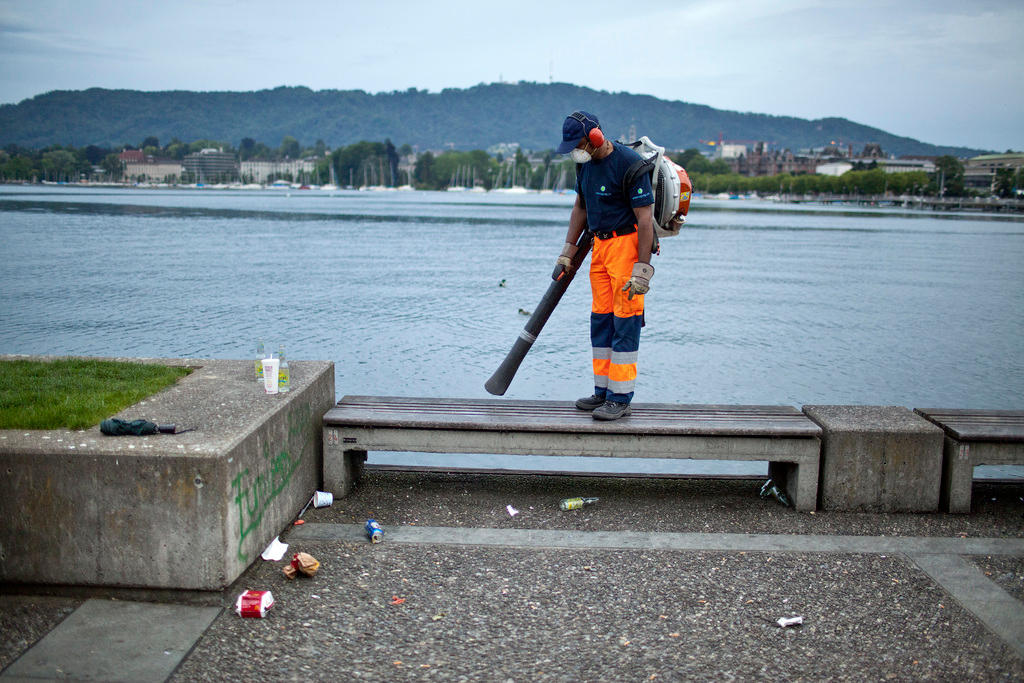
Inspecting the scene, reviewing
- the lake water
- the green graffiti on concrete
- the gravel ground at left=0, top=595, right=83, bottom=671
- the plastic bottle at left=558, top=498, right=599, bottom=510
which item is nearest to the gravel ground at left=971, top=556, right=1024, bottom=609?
the plastic bottle at left=558, top=498, right=599, bottom=510

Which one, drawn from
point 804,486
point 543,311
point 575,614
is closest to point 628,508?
point 804,486

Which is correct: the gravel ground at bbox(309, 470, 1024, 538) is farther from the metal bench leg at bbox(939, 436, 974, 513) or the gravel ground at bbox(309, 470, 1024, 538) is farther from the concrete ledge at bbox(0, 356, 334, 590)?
the concrete ledge at bbox(0, 356, 334, 590)

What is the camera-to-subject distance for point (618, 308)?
19.7 ft

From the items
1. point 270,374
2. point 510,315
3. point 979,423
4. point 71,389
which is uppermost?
point 270,374

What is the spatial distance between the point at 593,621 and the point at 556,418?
181 centimetres

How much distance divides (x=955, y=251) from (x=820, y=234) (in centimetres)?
1710

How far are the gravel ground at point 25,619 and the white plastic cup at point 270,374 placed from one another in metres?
1.64

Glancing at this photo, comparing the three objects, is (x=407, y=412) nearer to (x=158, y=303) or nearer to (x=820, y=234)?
(x=158, y=303)

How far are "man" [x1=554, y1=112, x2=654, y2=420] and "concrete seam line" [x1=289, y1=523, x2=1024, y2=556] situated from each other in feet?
2.82

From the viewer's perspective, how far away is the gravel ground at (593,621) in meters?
3.96

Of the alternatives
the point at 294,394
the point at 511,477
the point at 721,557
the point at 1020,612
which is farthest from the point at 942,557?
the point at 294,394

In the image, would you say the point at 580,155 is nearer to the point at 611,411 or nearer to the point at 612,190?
the point at 612,190

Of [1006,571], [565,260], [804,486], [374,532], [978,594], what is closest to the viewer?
[978,594]

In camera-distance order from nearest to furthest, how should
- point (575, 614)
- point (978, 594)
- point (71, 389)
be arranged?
1. point (575, 614)
2. point (978, 594)
3. point (71, 389)
